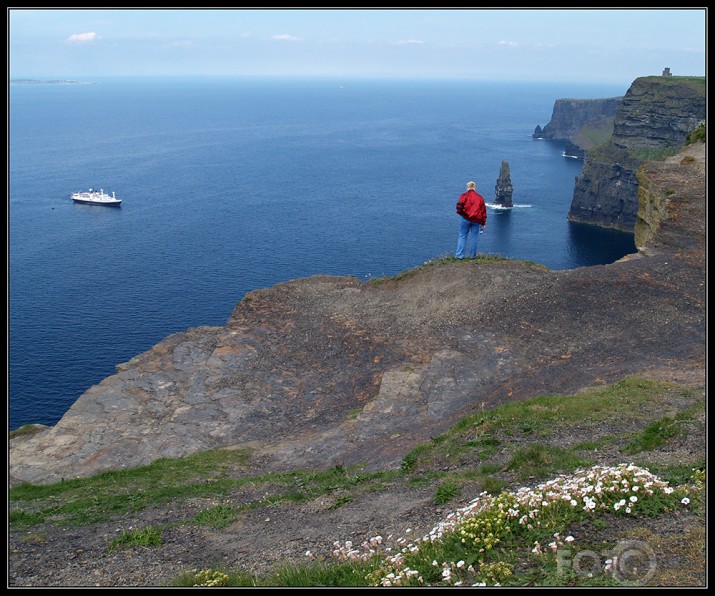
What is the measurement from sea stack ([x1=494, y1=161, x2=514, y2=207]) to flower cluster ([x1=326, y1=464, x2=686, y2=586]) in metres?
115

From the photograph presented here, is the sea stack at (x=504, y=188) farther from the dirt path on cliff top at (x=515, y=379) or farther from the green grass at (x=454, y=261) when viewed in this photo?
the green grass at (x=454, y=261)

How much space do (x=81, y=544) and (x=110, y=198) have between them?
10340cm

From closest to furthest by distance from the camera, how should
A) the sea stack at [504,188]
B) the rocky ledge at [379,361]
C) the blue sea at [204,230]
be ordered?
the rocky ledge at [379,361], the blue sea at [204,230], the sea stack at [504,188]

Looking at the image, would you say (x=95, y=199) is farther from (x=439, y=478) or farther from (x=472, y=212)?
(x=439, y=478)

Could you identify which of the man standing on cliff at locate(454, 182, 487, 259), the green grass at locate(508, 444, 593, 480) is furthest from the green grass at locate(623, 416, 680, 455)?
the man standing on cliff at locate(454, 182, 487, 259)

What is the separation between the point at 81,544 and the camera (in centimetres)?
1273

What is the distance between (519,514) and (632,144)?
13653 centimetres

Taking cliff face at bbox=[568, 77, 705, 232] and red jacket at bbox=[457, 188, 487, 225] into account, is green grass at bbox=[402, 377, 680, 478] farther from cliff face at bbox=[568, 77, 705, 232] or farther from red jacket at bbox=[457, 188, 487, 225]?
cliff face at bbox=[568, 77, 705, 232]

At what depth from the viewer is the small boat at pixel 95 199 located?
106438 millimetres

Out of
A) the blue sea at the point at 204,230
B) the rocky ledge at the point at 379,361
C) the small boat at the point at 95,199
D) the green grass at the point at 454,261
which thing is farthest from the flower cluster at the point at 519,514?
the small boat at the point at 95,199

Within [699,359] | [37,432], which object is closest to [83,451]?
[37,432]

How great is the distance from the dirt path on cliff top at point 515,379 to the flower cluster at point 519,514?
0.48 meters

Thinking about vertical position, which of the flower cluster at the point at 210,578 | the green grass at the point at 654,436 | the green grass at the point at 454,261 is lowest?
the flower cluster at the point at 210,578

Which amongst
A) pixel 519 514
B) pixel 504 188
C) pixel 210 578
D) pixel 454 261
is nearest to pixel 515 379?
pixel 454 261
